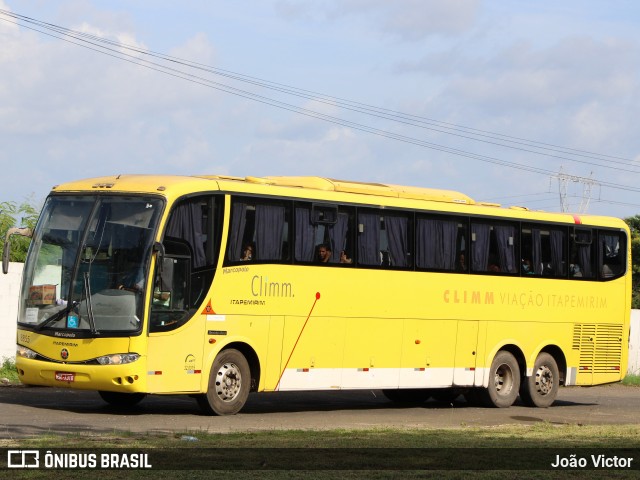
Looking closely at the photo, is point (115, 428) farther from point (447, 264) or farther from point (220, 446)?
point (447, 264)

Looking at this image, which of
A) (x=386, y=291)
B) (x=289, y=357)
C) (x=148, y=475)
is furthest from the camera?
(x=386, y=291)

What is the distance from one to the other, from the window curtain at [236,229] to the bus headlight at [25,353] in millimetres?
3257

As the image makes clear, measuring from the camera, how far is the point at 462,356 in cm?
2370

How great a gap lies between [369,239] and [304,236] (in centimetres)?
155

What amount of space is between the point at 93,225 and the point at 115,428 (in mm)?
3647

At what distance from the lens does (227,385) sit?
64.7 feet

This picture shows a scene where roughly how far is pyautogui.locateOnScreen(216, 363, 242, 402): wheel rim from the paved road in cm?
36

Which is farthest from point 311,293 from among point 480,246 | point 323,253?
point 480,246

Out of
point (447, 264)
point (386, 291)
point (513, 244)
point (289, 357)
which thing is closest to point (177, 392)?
point (289, 357)

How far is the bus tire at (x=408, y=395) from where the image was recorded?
2492cm

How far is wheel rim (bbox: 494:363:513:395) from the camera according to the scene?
24.6 metres

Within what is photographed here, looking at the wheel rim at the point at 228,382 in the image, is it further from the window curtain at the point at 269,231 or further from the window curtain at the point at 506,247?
the window curtain at the point at 506,247

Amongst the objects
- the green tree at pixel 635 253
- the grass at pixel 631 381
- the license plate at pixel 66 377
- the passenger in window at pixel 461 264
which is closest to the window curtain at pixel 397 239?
the passenger in window at pixel 461 264

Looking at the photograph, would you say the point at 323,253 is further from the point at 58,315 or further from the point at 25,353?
the point at 25,353
